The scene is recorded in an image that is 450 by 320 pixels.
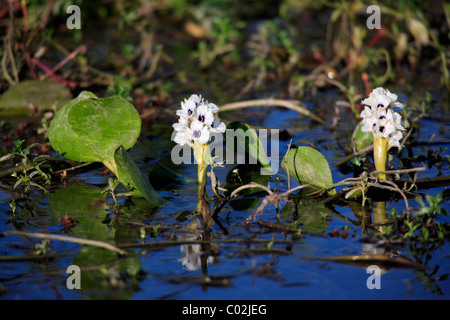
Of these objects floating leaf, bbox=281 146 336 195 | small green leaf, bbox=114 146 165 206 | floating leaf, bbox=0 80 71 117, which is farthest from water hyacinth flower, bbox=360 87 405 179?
floating leaf, bbox=0 80 71 117

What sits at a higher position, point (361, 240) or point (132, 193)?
point (132, 193)

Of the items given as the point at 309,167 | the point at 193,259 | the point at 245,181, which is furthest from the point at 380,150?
the point at 193,259

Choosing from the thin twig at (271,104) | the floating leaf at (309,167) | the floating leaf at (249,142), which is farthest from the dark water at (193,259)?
the thin twig at (271,104)

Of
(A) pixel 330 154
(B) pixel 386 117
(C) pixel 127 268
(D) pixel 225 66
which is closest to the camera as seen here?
(C) pixel 127 268

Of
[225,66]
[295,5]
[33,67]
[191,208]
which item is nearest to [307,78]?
[225,66]

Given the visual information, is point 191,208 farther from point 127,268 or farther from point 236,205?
point 127,268
